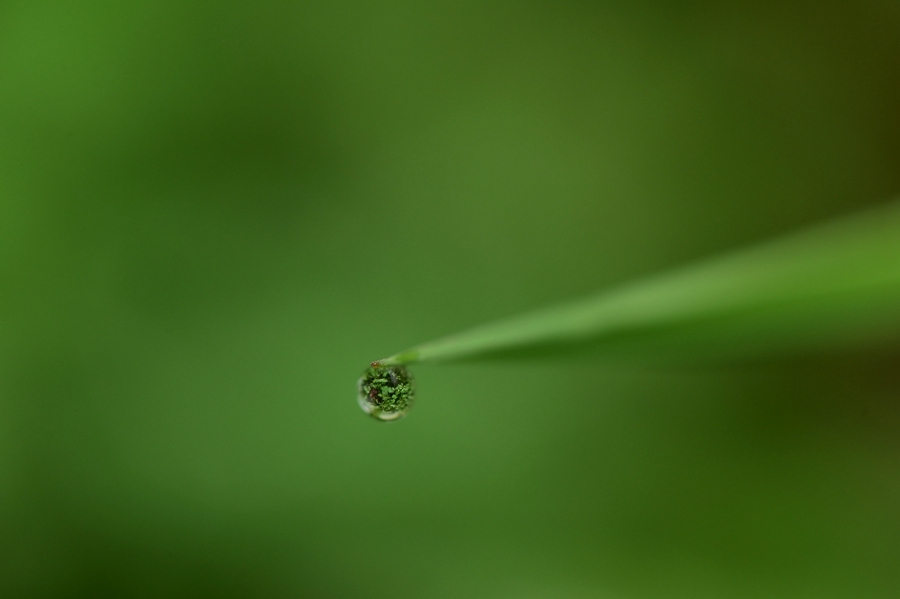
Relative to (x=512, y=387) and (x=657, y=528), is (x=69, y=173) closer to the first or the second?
(x=512, y=387)

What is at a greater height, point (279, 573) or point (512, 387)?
point (512, 387)

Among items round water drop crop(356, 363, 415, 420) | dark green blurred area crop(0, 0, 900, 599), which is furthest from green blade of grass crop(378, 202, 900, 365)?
dark green blurred area crop(0, 0, 900, 599)

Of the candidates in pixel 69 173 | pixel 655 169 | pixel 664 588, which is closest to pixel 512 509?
pixel 664 588

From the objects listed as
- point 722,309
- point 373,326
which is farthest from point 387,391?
point 373,326

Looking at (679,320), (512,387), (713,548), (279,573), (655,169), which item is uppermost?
(655,169)

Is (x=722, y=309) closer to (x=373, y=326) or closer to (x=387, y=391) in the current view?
(x=387, y=391)

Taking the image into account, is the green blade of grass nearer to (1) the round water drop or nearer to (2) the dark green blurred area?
(1) the round water drop
